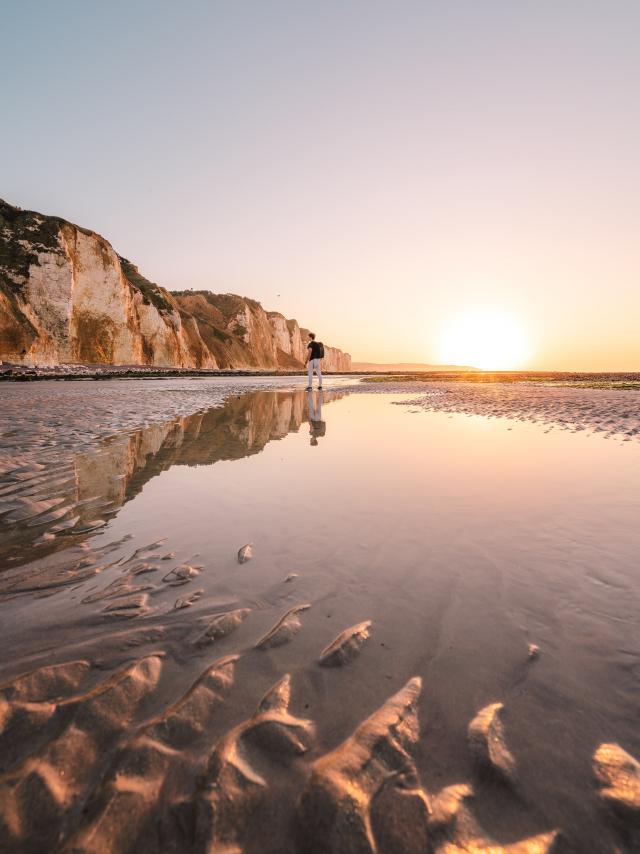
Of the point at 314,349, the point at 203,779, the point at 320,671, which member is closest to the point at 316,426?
the point at 320,671

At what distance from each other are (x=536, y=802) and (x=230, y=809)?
3.36 ft

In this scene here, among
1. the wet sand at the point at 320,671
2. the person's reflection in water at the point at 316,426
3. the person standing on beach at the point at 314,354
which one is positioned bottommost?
the person's reflection in water at the point at 316,426

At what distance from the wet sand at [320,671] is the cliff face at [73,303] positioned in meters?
48.2

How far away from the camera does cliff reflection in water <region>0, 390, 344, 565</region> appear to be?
12.4 ft

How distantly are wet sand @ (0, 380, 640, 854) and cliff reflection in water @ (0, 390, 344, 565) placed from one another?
0.18ft

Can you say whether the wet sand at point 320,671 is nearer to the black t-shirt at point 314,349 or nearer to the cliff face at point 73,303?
the black t-shirt at point 314,349

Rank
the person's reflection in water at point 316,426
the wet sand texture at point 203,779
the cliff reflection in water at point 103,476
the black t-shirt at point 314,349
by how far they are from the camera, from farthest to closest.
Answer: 1. the black t-shirt at point 314,349
2. the person's reflection in water at point 316,426
3. the cliff reflection in water at point 103,476
4. the wet sand texture at point 203,779

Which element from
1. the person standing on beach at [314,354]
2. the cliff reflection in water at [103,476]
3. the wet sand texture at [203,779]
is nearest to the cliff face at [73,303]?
the person standing on beach at [314,354]

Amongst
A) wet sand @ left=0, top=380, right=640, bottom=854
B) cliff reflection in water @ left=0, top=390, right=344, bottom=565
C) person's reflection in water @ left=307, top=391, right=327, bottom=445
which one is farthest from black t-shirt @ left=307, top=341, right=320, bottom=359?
wet sand @ left=0, top=380, right=640, bottom=854

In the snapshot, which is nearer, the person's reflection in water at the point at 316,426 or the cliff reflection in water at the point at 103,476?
the cliff reflection in water at the point at 103,476

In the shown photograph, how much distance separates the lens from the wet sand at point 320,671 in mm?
1305

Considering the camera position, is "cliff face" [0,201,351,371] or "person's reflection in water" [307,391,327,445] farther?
"cliff face" [0,201,351,371]

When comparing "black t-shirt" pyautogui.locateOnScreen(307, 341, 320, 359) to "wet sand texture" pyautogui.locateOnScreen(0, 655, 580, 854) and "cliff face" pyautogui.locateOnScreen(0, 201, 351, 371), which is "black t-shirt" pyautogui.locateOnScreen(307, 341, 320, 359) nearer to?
"wet sand texture" pyautogui.locateOnScreen(0, 655, 580, 854)

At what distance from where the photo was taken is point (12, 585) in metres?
2.83
